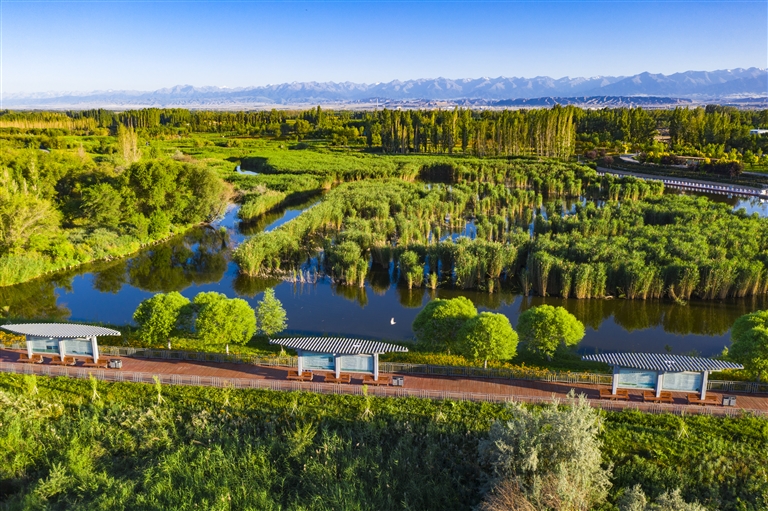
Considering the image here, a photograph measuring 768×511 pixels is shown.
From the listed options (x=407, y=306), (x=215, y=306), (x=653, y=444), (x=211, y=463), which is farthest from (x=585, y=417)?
(x=407, y=306)

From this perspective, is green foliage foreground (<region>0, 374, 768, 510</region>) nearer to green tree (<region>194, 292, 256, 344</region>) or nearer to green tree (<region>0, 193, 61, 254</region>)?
green tree (<region>194, 292, 256, 344</region>)

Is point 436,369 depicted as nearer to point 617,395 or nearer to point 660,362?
point 617,395

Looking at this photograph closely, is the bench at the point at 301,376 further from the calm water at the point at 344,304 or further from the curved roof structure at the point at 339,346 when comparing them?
the calm water at the point at 344,304

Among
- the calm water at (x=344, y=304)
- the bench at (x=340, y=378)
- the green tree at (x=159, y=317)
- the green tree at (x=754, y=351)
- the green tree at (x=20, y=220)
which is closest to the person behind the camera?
the green tree at (x=754, y=351)

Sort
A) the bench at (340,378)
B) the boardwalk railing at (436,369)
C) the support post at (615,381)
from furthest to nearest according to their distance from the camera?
the bench at (340,378)
the boardwalk railing at (436,369)
the support post at (615,381)

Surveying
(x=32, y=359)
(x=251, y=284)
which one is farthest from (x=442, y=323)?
(x=251, y=284)

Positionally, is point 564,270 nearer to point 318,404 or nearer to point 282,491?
point 318,404

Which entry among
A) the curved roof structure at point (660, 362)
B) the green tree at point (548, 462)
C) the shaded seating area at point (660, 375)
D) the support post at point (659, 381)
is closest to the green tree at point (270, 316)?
the green tree at point (548, 462)
